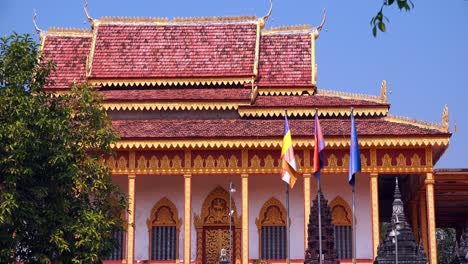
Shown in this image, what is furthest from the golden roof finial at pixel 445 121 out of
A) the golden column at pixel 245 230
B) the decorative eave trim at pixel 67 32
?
the decorative eave trim at pixel 67 32

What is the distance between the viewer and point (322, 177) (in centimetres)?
3403

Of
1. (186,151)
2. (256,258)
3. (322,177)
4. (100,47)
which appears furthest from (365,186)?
(100,47)

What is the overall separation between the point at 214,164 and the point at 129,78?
684 centimetres

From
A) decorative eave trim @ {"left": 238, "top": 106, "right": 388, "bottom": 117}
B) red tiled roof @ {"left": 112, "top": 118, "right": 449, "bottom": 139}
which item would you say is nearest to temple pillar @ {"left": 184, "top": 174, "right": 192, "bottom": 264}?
red tiled roof @ {"left": 112, "top": 118, "right": 449, "bottom": 139}

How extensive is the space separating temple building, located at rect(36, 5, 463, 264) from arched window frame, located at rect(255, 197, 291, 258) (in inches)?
1.9

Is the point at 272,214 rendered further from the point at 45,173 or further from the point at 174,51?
the point at 45,173

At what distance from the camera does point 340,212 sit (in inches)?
1329

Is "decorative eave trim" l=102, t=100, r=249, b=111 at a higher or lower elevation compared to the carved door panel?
higher

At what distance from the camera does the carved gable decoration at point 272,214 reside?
111 ft

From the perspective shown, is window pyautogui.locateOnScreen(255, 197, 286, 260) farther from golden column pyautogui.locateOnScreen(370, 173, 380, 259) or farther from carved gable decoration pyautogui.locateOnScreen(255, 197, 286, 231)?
golden column pyautogui.locateOnScreen(370, 173, 380, 259)

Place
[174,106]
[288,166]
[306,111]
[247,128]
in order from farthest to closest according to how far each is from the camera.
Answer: [174,106]
[306,111]
[247,128]
[288,166]

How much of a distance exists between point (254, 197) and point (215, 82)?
223 inches

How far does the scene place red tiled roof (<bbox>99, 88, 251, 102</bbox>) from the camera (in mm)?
34438

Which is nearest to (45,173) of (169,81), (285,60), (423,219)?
(169,81)
